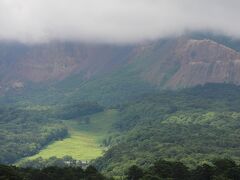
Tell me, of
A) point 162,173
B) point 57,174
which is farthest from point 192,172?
point 57,174

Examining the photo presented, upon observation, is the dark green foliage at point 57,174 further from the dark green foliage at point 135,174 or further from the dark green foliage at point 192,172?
the dark green foliage at point 192,172

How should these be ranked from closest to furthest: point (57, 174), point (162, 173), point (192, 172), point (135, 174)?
point (162, 173) → point (192, 172) → point (57, 174) → point (135, 174)

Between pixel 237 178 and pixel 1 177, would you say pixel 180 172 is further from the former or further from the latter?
pixel 1 177

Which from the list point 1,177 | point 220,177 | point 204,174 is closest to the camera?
point 1,177

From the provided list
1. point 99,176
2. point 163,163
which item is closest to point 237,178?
point 163,163

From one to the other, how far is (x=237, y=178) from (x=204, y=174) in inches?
288

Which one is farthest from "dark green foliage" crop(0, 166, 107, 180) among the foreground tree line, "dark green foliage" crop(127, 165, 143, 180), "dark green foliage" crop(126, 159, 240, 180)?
"dark green foliage" crop(126, 159, 240, 180)

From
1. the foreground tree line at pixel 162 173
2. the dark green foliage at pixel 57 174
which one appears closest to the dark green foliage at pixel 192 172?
the foreground tree line at pixel 162 173

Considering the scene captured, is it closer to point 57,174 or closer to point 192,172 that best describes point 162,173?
Result: point 192,172

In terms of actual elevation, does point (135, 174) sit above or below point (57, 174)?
below

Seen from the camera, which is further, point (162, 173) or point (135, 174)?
point (135, 174)

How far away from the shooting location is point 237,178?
139875 millimetres

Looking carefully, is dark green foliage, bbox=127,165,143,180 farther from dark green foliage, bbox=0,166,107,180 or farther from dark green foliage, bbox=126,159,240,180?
dark green foliage, bbox=0,166,107,180

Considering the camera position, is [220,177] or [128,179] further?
[128,179]
